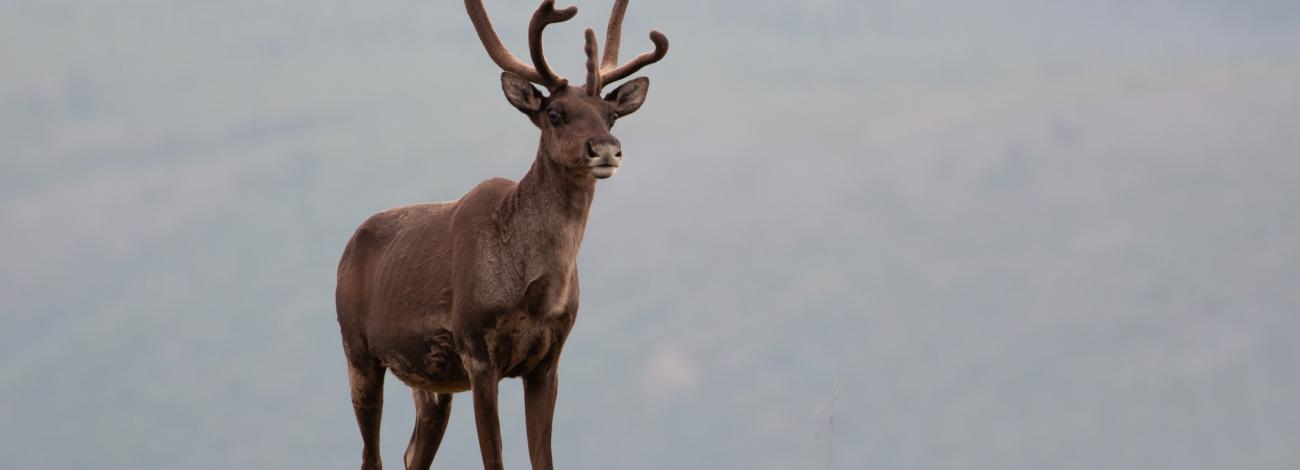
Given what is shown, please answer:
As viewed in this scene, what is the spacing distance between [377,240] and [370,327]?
675mm

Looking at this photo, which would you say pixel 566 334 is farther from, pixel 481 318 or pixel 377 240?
pixel 377 240

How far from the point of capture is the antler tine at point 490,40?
13406 millimetres

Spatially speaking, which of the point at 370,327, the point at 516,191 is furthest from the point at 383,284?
the point at 516,191

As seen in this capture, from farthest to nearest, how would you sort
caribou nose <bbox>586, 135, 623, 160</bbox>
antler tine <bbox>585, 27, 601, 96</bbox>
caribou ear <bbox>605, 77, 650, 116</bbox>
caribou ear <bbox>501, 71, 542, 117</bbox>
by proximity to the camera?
1. caribou ear <bbox>605, 77, 650, 116</bbox>
2. antler tine <bbox>585, 27, 601, 96</bbox>
3. caribou ear <bbox>501, 71, 542, 117</bbox>
4. caribou nose <bbox>586, 135, 623, 160</bbox>

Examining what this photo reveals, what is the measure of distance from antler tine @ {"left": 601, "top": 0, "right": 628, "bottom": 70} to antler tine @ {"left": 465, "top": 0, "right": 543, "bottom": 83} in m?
0.62

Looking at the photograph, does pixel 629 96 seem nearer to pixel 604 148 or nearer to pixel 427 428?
pixel 604 148

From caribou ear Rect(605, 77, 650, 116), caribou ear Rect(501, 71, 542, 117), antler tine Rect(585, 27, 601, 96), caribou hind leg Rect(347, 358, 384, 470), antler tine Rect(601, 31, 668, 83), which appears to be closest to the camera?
caribou ear Rect(501, 71, 542, 117)

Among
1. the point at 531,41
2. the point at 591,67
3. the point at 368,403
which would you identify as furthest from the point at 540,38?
the point at 368,403

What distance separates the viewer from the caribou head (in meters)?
12.5

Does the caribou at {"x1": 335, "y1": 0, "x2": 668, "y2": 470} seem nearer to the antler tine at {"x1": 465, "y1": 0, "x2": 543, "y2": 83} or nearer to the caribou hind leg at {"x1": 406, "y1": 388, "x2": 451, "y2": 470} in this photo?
the antler tine at {"x1": 465, "y1": 0, "x2": 543, "y2": 83}

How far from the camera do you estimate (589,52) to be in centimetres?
1313

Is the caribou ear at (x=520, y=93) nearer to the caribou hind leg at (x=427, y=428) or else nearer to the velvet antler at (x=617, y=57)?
the velvet antler at (x=617, y=57)

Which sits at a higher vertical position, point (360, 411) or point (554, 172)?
point (554, 172)

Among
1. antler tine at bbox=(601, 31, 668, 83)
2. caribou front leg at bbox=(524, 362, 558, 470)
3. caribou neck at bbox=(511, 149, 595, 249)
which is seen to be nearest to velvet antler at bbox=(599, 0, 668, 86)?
antler tine at bbox=(601, 31, 668, 83)
